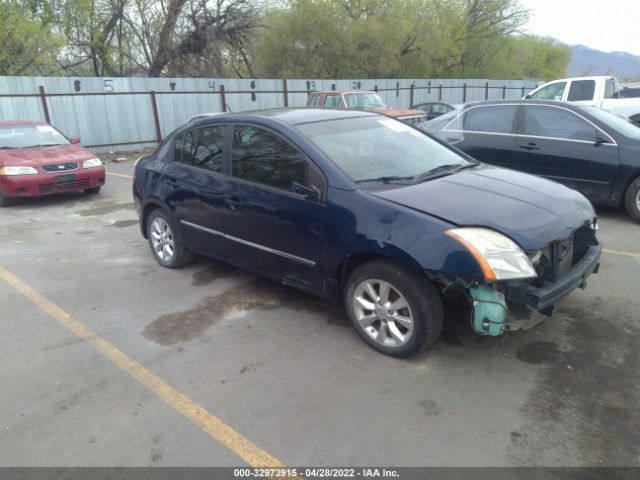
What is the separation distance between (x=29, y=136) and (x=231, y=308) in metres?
7.28

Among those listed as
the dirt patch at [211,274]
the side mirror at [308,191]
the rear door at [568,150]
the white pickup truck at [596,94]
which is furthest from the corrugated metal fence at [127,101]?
the side mirror at [308,191]

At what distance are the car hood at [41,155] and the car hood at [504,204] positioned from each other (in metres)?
7.32

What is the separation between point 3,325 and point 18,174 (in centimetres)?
507

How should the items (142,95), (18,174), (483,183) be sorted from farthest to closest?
1. (142,95)
2. (18,174)
3. (483,183)

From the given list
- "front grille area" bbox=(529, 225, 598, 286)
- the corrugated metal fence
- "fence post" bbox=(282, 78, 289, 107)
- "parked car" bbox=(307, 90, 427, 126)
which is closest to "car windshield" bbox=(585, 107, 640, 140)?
"front grille area" bbox=(529, 225, 598, 286)

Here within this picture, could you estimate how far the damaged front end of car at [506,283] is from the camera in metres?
3.02

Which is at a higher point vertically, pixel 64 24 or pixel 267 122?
pixel 64 24

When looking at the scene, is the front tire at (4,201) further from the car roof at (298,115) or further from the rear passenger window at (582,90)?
the rear passenger window at (582,90)

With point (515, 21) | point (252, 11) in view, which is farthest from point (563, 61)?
point (252, 11)

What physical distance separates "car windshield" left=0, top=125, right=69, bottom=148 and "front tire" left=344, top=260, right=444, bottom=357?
26.8 ft

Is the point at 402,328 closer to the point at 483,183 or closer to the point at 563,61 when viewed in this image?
the point at 483,183

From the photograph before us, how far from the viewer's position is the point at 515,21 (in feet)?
126

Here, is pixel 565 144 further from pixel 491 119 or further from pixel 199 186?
pixel 199 186

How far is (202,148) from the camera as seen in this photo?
480 cm
